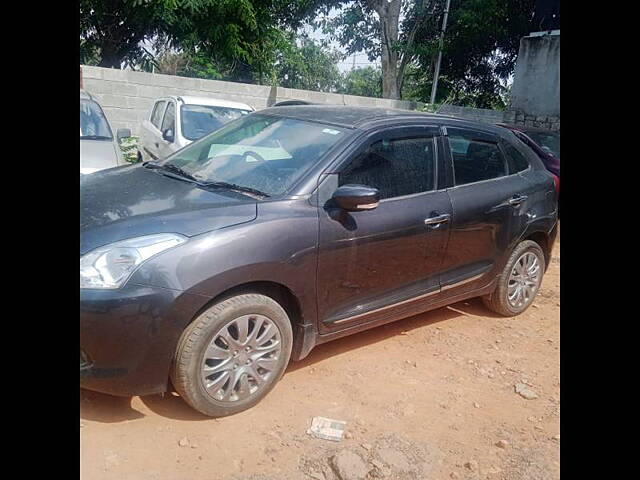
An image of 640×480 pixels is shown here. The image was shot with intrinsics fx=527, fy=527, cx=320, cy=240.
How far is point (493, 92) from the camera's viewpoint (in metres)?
19.9

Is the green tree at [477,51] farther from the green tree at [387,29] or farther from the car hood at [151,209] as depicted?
the car hood at [151,209]

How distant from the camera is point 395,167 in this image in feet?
11.7

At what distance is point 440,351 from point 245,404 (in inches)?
66.1

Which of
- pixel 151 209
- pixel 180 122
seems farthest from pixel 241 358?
pixel 180 122

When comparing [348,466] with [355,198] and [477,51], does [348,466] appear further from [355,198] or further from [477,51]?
[477,51]

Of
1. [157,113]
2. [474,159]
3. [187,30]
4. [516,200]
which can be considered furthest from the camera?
[187,30]

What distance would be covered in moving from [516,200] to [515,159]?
0.45 m

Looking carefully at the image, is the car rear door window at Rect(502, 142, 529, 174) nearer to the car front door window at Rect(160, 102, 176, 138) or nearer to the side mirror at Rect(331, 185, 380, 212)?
the side mirror at Rect(331, 185, 380, 212)

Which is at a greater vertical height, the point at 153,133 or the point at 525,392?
the point at 153,133

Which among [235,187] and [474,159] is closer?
[235,187]

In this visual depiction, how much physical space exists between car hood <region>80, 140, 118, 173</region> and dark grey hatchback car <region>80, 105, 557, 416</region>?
2.53 m
